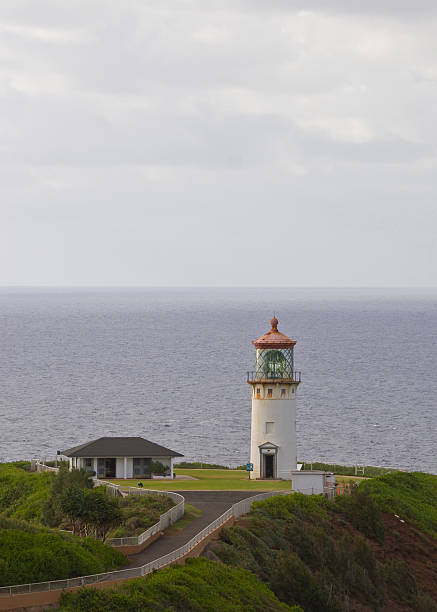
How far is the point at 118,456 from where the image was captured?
56406 millimetres

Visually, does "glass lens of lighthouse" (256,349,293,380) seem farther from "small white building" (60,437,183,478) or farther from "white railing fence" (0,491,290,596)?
"white railing fence" (0,491,290,596)

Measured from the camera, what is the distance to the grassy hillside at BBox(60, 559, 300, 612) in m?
28.7

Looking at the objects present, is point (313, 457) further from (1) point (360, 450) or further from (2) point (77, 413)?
(2) point (77, 413)

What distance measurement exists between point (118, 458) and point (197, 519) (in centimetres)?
1381

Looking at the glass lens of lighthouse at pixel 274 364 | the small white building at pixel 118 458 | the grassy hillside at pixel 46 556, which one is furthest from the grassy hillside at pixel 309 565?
the small white building at pixel 118 458

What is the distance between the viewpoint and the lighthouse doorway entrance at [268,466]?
190ft

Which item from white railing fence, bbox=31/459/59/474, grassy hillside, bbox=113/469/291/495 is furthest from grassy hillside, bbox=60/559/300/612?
white railing fence, bbox=31/459/59/474

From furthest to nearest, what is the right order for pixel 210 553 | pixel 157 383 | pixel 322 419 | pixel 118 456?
pixel 157 383 → pixel 322 419 → pixel 118 456 → pixel 210 553

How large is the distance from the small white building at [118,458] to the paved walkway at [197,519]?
651 centimetres

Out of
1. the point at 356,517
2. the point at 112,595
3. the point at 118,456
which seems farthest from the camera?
the point at 118,456

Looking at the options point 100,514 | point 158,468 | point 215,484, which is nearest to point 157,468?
point 158,468

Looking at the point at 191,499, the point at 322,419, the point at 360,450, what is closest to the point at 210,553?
the point at 191,499

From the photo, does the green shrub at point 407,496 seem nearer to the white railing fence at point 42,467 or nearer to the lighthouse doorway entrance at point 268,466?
the lighthouse doorway entrance at point 268,466

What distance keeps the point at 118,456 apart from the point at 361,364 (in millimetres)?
123481
